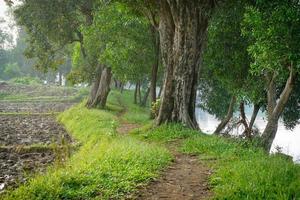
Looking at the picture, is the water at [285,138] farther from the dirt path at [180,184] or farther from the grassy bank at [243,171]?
the dirt path at [180,184]

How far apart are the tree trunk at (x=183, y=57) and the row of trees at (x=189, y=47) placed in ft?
0.15

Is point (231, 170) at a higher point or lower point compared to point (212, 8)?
lower

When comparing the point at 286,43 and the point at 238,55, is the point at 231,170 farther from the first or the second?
the point at 238,55

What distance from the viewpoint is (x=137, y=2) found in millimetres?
19219

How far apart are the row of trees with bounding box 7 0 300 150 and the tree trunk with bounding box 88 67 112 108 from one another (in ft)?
0.30

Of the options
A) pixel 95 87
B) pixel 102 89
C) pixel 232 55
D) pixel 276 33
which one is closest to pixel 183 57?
pixel 276 33

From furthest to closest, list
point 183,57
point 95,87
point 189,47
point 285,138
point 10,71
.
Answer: point 10,71 < point 285,138 < point 95,87 < point 183,57 < point 189,47

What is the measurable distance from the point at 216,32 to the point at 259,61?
6.52 m

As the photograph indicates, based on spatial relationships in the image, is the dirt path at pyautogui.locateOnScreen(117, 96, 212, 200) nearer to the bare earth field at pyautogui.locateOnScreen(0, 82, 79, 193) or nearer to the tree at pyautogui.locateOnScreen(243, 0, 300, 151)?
the bare earth field at pyautogui.locateOnScreen(0, 82, 79, 193)

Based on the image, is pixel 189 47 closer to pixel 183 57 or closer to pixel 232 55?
pixel 183 57

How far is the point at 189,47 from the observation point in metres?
17.6

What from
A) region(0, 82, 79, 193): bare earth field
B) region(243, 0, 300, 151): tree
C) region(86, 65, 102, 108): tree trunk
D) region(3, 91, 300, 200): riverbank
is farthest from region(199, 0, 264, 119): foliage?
region(86, 65, 102, 108): tree trunk

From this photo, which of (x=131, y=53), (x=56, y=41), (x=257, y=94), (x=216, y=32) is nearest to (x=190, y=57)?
(x=216, y=32)

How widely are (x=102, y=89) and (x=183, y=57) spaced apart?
18169mm
